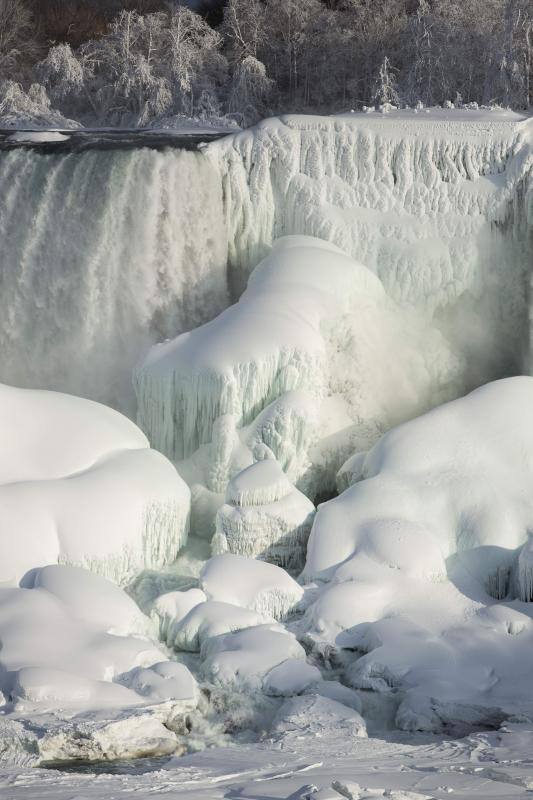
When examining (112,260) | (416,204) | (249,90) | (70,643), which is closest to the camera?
(70,643)

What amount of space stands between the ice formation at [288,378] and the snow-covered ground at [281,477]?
0.02 m

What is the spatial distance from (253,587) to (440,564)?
119 centimetres

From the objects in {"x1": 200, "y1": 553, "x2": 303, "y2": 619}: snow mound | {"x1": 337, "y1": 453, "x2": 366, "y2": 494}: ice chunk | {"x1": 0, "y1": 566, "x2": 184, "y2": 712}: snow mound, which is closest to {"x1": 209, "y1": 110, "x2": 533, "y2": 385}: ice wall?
{"x1": 337, "y1": 453, "x2": 366, "y2": 494}: ice chunk

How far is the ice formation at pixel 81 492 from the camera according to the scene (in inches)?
314

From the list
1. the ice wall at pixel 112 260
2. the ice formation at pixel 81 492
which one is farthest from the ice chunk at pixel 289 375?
the ice wall at pixel 112 260

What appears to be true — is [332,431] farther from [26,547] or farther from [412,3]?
[412,3]

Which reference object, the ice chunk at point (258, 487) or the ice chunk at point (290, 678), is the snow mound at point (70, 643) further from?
the ice chunk at point (258, 487)

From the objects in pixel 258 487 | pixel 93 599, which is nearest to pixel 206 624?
pixel 93 599

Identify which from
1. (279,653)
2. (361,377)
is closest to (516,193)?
(361,377)

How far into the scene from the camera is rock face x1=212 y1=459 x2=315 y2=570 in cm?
873

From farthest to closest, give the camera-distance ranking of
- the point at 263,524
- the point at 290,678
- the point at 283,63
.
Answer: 1. the point at 283,63
2. the point at 263,524
3. the point at 290,678

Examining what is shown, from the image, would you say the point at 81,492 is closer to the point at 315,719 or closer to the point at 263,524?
the point at 263,524

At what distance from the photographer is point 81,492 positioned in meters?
8.22

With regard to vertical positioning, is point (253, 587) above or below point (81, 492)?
below
